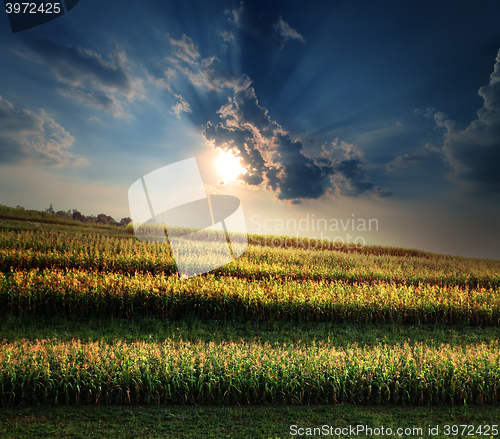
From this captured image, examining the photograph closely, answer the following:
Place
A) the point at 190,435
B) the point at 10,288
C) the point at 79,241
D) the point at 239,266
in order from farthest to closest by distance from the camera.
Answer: the point at 79,241 < the point at 239,266 < the point at 10,288 < the point at 190,435

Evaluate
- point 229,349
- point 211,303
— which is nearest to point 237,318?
point 211,303

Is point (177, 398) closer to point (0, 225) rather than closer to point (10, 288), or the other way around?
point (10, 288)

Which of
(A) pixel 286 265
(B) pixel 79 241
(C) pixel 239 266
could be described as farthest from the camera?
(B) pixel 79 241

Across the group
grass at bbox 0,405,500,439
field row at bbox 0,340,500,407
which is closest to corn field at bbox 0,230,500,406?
field row at bbox 0,340,500,407

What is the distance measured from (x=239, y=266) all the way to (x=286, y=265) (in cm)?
281

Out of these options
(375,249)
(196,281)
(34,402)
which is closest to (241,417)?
(34,402)

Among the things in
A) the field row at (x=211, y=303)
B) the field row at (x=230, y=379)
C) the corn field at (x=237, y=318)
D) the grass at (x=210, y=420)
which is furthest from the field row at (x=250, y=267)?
the grass at (x=210, y=420)

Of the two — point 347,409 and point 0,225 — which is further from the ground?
point 0,225

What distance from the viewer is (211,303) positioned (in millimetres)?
10203

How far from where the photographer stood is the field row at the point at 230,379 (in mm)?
5363

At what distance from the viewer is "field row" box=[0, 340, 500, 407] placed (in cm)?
536

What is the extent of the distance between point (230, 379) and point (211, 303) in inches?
191

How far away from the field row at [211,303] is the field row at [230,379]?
12.5 feet

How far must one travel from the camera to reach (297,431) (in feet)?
14.9
